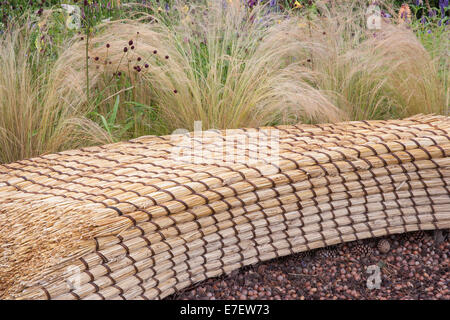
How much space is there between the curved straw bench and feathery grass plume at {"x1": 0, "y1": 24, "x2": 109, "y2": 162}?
0.25m

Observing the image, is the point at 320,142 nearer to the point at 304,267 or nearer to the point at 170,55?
the point at 304,267

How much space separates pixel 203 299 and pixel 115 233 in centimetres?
49

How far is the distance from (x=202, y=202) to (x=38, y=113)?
1.30 meters

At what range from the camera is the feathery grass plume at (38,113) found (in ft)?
9.90

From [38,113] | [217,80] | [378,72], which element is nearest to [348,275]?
[217,80]

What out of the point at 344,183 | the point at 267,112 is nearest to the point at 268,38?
the point at 267,112

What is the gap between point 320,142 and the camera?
8.98 ft

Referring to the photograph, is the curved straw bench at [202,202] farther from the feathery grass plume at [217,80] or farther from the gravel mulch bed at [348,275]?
the feathery grass plume at [217,80]

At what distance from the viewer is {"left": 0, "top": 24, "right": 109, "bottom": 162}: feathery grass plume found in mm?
3018

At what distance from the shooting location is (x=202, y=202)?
221cm

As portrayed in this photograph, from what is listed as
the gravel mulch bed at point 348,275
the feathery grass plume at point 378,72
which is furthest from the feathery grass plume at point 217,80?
the gravel mulch bed at point 348,275

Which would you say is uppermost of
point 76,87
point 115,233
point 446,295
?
point 76,87

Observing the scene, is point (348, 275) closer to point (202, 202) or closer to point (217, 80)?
point (202, 202)
